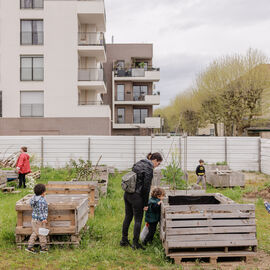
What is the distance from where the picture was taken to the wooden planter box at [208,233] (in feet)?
18.0

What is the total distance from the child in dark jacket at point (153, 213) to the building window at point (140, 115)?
34.8 meters

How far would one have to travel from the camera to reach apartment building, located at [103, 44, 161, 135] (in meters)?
40.1

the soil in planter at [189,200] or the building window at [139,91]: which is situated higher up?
the building window at [139,91]

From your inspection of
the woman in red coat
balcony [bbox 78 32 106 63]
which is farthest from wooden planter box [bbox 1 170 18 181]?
balcony [bbox 78 32 106 63]

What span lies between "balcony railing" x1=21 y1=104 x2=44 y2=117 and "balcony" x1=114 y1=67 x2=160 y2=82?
661 inches

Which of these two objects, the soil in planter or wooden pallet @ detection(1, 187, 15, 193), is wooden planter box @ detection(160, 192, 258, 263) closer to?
the soil in planter

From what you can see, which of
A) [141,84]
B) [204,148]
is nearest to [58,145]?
[204,148]

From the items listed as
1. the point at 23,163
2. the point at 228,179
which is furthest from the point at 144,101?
the point at 23,163

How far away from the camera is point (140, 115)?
135 ft

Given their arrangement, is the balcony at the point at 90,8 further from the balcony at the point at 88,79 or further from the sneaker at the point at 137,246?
the sneaker at the point at 137,246

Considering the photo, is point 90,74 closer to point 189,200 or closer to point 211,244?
point 189,200

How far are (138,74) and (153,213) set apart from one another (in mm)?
34883

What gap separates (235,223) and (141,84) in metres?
36.6

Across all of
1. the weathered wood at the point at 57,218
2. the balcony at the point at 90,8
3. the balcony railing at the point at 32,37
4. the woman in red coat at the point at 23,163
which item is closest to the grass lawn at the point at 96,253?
the weathered wood at the point at 57,218
